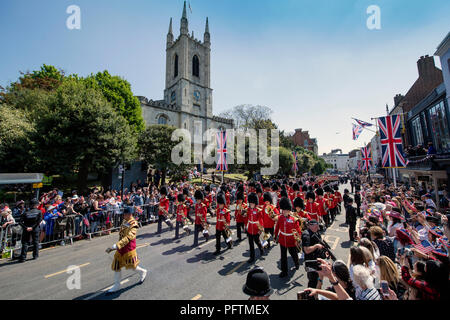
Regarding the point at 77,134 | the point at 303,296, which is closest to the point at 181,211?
the point at 303,296

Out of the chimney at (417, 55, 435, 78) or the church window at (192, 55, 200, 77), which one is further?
the church window at (192, 55, 200, 77)

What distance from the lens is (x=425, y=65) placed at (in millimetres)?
22688

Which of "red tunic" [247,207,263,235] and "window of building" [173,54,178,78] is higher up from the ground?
"window of building" [173,54,178,78]

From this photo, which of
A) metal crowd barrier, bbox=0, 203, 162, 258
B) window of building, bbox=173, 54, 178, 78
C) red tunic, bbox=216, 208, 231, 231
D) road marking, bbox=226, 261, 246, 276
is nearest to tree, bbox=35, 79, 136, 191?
metal crowd barrier, bbox=0, 203, 162, 258

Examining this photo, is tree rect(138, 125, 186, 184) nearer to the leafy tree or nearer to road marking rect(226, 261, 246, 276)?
the leafy tree

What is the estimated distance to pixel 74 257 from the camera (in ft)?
23.7

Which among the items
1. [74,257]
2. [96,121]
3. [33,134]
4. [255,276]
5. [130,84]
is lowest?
[74,257]

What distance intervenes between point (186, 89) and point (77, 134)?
3520 cm

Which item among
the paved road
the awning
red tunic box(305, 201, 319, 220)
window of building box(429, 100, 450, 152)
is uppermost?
window of building box(429, 100, 450, 152)

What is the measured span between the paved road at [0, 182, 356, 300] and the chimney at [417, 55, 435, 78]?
88.7 ft

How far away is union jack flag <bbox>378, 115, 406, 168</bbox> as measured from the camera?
9.84 metres
